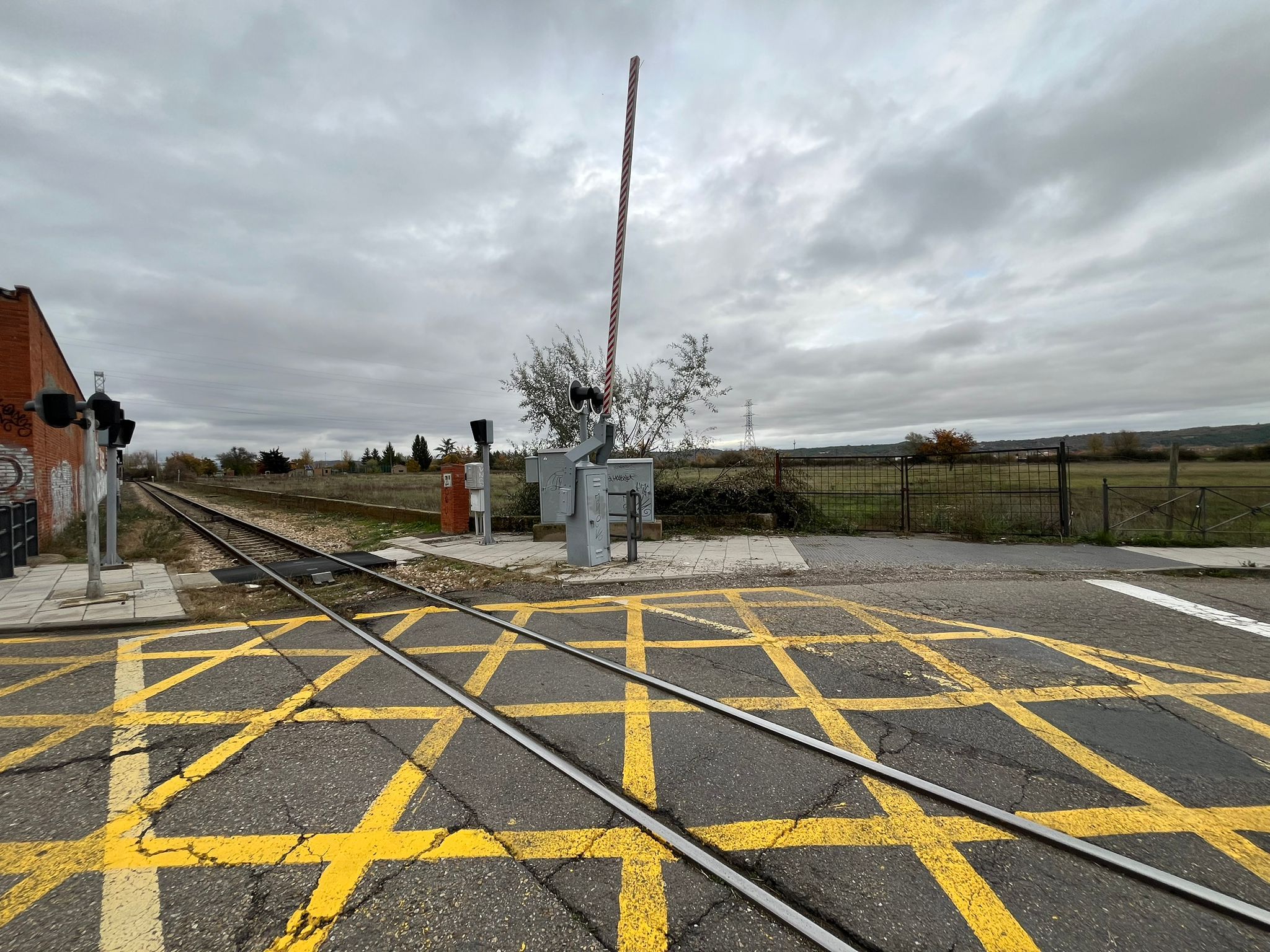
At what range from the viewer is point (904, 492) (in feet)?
37.7

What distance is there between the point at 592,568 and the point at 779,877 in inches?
254

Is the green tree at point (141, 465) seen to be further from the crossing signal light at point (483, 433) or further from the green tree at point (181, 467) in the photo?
the crossing signal light at point (483, 433)

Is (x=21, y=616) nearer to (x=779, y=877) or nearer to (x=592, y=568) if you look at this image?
(x=592, y=568)

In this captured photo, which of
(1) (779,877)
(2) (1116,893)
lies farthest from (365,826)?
(2) (1116,893)

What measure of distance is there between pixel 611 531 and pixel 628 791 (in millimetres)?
9248

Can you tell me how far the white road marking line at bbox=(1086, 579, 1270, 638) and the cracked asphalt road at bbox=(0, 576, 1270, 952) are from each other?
49cm

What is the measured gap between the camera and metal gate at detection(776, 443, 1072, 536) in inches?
416

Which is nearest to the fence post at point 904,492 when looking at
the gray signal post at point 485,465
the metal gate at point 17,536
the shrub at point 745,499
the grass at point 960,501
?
the grass at point 960,501

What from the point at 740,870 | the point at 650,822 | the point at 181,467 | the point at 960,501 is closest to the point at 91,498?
the point at 650,822

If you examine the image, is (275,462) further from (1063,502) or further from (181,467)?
(1063,502)

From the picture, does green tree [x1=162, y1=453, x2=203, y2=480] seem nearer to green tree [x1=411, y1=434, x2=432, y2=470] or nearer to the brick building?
green tree [x1=411, y1=434, x2=432, y2=470]

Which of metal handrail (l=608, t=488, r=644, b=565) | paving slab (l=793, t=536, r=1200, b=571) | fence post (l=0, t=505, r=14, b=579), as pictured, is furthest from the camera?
metal handrail (l=608, t=488, r=644, b=565)

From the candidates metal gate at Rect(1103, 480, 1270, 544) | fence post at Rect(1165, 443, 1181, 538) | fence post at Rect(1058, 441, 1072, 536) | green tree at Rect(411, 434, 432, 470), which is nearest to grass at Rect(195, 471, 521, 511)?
fence post at Rect(1058, 441, 1072, 536)

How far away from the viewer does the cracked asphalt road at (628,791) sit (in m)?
1.82
